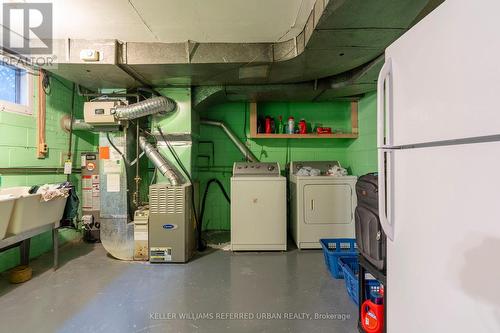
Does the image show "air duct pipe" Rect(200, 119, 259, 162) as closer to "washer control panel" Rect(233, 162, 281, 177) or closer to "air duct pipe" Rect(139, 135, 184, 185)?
"washer control panel" Rect(233, 162, 281, 177)

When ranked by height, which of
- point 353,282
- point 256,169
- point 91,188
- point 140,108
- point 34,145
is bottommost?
point 353,282

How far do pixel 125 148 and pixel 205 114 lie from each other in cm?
130

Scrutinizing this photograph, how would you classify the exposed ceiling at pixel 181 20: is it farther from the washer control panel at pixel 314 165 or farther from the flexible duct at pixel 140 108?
the washer control panel at pixel 314 165

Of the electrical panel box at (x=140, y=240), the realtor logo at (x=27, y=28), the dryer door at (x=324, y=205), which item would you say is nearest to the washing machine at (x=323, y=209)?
the dryer door at (x=324, y=205)

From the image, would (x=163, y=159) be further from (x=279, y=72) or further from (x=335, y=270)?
(x=335, y=270)

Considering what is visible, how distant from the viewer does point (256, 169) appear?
317 cm

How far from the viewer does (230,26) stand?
2.07 meters

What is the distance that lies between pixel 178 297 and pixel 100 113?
7.07ft

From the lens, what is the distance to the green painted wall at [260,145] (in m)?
3.72

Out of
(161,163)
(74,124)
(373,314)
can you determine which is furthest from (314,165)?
(74,124)

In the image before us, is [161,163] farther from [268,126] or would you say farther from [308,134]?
[308,134]

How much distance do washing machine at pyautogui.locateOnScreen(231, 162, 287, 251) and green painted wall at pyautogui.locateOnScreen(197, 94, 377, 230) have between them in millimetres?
859

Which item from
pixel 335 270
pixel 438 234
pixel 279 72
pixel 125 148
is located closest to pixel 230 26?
pixel 279 72

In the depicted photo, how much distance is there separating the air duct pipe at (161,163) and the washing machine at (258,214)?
2.19 feet
